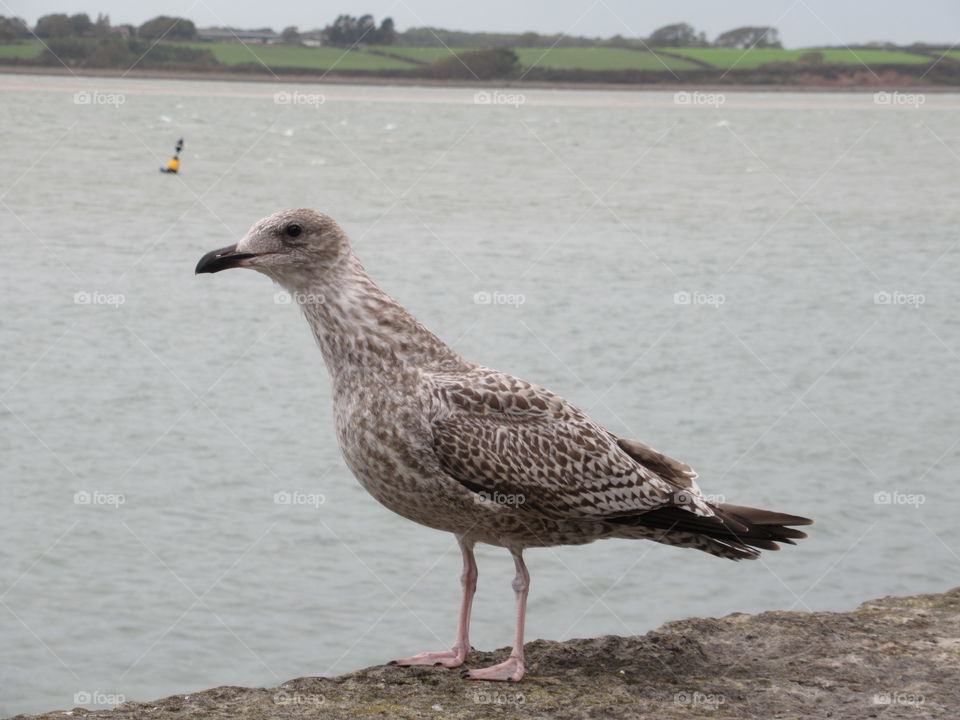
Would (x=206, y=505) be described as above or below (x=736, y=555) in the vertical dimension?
below

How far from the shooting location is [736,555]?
5074 millimetres

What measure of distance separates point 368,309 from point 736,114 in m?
63.0

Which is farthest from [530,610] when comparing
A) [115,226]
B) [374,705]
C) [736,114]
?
[736,114]

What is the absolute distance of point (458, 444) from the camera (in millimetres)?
4656

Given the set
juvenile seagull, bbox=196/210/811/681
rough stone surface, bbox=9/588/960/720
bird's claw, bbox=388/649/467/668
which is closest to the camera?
rough stone surface, bbox=9/588/960/720

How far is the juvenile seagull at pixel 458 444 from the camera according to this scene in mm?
4672

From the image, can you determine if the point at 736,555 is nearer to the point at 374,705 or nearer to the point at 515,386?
the point at 515,386

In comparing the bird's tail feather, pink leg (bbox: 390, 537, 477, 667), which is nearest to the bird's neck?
pink leg (bbox: 390, 537, 477, 667)

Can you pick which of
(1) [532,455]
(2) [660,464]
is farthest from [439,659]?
(2) [660,464]

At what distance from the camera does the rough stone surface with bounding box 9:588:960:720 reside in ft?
14.2

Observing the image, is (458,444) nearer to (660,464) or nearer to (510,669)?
(510,669)

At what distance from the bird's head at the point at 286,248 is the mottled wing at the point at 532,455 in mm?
669

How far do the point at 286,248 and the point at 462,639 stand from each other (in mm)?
1769

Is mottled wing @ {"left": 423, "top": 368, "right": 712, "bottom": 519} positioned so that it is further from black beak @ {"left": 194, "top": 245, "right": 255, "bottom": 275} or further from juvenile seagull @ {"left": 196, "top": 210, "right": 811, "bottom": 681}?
black beak @ {"left": 194, "top": 245, "right": 255, "bottom": 275}
